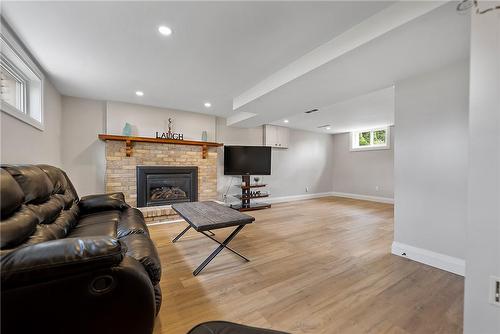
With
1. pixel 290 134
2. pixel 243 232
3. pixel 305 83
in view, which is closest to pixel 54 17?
pixel 305 83

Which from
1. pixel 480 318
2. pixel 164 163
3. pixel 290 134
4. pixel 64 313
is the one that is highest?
pixel 290 134

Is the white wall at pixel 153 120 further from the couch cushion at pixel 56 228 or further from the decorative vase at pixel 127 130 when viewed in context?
the couch cushion at pixel 56 228

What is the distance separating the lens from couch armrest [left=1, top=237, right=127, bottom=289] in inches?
29.9

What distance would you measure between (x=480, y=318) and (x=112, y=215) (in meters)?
2.97

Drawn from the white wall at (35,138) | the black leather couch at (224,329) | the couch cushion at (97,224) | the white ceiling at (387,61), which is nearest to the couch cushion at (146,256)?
the couch cushion at (97,224)

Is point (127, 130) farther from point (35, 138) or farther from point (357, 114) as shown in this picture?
point (357, 114)

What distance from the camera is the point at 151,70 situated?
2.58 meters

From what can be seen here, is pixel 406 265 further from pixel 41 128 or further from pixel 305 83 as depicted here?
pixel 41 128

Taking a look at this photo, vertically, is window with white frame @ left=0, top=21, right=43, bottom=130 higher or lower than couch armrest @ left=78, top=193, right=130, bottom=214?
higher

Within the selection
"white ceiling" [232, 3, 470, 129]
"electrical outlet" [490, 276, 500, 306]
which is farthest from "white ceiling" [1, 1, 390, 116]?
"electrical outlet" [490, 276, 500, 306]

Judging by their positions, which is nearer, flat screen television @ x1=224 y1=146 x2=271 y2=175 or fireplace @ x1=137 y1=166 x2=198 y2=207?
fireplace @ x1=137 y1=166 x2=198 y2=207

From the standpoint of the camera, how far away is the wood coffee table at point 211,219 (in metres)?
2.01

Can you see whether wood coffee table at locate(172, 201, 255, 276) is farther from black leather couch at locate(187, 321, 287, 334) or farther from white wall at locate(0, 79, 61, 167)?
white wall at locate(0, 79, 61, 167)

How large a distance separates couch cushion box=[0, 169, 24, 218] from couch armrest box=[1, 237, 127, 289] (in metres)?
0.42
